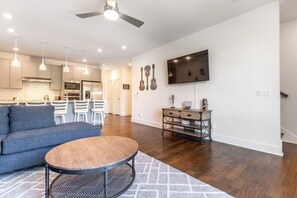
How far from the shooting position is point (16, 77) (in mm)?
5688

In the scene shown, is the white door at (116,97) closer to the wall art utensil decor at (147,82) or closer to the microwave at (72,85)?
the microwave at (72,85)

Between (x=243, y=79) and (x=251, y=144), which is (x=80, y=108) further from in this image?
(x=251, y=144)

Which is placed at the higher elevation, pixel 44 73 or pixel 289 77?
pixel 44 73

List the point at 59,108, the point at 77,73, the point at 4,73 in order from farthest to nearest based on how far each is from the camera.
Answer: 1. the point at 77,73
2. the point at 4,73
3. the point at 59,108

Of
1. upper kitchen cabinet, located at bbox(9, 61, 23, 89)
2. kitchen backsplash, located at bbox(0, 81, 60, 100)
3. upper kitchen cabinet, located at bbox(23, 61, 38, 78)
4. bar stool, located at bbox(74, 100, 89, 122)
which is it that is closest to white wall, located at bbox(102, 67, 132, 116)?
kitchen backsplash, located at bbox(0, 81, 60, 100)

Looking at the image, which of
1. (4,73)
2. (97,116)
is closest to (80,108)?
(97,116)

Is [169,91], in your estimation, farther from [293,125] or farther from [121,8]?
[293,125]

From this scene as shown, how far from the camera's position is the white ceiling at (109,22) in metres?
2.71

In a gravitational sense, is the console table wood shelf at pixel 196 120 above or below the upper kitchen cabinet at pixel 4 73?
below

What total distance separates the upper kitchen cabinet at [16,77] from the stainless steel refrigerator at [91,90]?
2.27 meters

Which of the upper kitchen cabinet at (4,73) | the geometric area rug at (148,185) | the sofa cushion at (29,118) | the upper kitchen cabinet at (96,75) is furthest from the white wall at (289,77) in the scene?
the upper kitchen cabinet at (4,73)

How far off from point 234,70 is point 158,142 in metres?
2.32

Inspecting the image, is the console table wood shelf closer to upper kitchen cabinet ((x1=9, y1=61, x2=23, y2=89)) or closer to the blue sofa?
the blue sofa

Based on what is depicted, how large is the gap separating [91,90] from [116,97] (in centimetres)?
169
